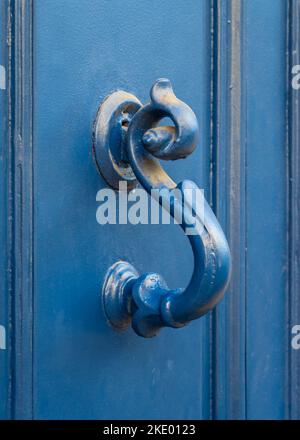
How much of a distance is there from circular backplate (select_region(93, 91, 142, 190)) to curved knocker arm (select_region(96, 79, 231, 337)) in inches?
0.6

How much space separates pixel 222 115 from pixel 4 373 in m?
0.37

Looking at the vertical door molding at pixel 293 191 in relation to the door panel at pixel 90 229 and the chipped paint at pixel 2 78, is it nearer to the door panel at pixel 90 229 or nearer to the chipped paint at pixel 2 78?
the door panel at pixel 90 229

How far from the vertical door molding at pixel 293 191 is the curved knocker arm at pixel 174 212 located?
1.02 ft

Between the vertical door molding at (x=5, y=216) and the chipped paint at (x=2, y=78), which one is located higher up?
the chipped paint at (x=2, y=78)

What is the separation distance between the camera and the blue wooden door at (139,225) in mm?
616

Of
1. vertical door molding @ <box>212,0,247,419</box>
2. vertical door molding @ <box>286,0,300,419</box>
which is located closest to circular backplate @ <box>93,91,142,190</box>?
vertical door molding @ <box>212,0,247,419</box>

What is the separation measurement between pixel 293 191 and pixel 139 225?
0.28m

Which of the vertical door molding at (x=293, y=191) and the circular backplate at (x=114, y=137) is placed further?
the vertical door molding at (x=293, y=191)

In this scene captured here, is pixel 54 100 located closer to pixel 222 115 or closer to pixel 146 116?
pixel 146 116

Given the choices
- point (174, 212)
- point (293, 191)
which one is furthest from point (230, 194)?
point (174, 212)

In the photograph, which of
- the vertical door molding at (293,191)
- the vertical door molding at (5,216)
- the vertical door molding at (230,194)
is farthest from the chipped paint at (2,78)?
the vertical door molding at (293,191)

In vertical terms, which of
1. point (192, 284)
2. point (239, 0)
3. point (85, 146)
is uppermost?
point (239, 0)

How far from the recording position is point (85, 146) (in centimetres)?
66

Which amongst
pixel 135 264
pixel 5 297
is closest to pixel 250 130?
pixel 135 264
